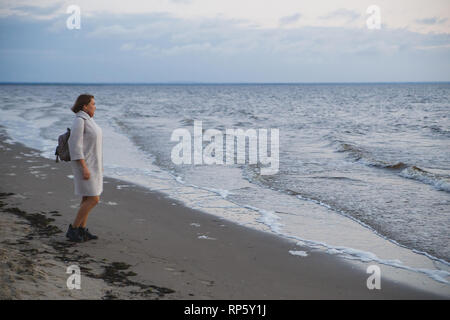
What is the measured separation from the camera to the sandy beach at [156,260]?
411 cm

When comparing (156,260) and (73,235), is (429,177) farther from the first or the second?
A: (73,235)

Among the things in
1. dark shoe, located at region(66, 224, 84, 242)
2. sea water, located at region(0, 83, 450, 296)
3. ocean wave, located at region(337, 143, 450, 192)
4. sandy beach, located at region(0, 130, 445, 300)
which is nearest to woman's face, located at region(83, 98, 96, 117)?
dark shoe, located at region(66, 224, 84, 242)

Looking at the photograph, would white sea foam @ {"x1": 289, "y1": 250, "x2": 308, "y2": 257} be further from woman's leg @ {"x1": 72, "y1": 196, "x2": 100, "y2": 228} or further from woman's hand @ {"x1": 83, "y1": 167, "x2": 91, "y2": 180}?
woman's hand @ {"x1": 83, "y1": 167, "x2": 91, "y2": 180}

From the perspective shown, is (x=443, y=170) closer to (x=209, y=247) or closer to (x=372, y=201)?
(x=372, y=201)

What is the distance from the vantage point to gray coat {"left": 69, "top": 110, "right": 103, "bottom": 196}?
16.3ft

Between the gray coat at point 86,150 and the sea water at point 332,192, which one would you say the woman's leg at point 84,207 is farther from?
the sea water at point 332,192

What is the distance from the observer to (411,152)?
1611 centimetres

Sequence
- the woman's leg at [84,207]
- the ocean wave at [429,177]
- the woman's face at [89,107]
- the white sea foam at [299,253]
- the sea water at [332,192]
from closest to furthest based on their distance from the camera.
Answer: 1. the woman's face at [89,107]
2. the woman's leg at [84,207]
3. the white sea foam at [299,253]
4. the sea water at [332,192]
5. the ocean wave at [429,177]

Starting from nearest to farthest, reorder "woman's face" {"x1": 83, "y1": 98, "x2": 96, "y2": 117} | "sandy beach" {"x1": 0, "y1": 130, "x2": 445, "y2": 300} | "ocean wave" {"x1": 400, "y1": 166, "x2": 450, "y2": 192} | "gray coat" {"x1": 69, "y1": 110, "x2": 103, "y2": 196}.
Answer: "sandy beach" {"x1": 0, "y1": 130, "x2": 445, "y2": 300} < "gray coat" {"x1": 69, "y1": 110, "x2": 103, "y2": 196} < "woman's face" {"x1": 83, "y1": 98, "x2": 96, "y2": 117} < "ocean wave" {"x1": 400, "y1": 166, "x2": 450, "y2": 192}

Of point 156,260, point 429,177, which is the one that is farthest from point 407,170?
point 156,260

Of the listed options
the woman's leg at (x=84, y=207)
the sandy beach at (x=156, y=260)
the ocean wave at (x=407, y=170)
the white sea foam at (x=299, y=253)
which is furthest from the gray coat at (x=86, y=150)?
the ocean wave at (x=407, y=170)

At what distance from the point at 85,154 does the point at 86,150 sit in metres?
0.05
